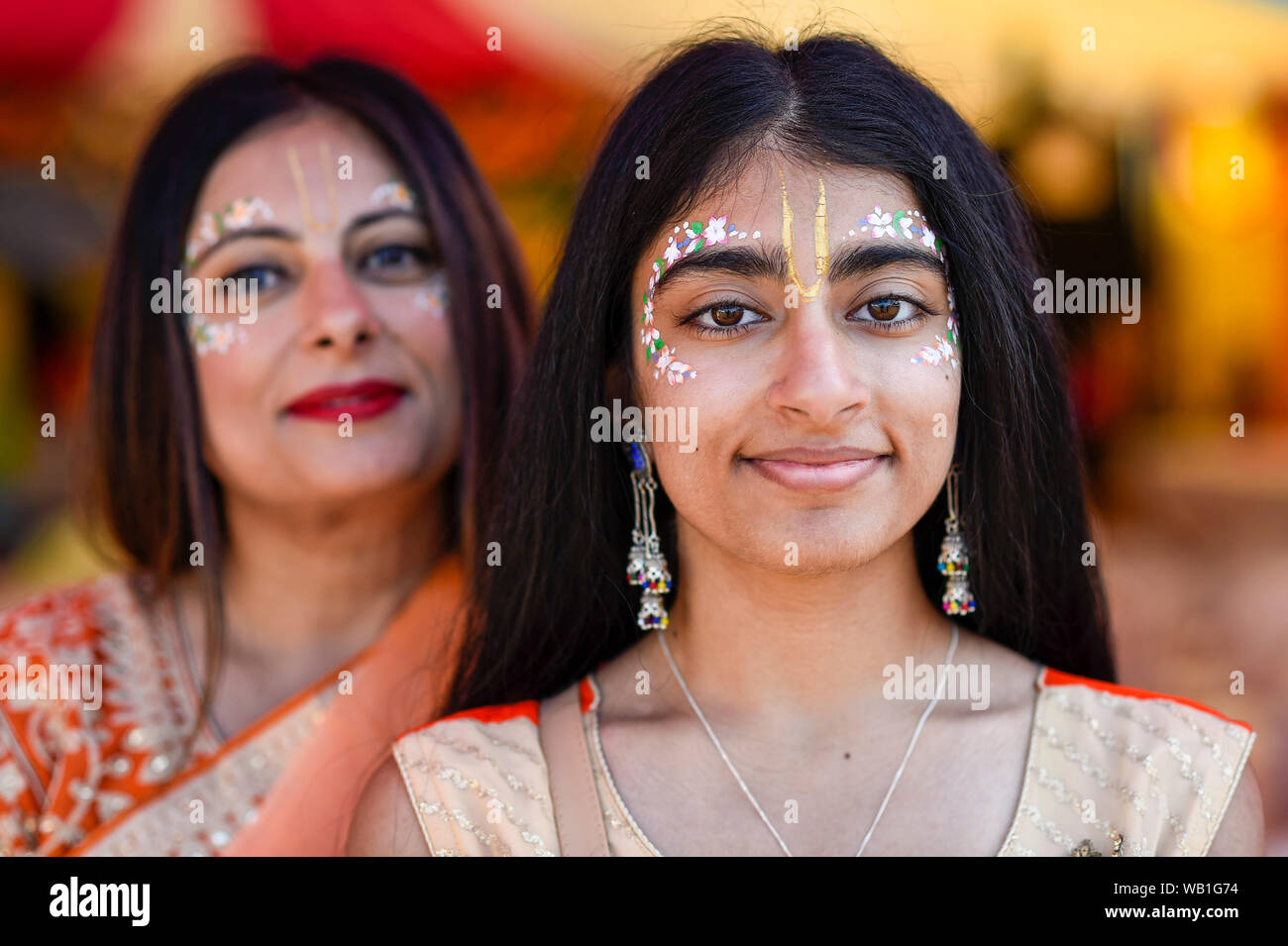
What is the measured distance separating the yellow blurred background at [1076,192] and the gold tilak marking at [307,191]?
4.27 feet

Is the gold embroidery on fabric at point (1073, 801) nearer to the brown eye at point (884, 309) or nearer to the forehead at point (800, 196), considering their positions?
the brown eye at point (884, 309)

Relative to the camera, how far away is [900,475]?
1.89 meters

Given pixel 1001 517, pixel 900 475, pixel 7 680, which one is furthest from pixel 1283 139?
pixel 7 680

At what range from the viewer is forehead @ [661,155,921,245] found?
1.90m

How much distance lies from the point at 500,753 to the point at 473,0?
12.0 feet

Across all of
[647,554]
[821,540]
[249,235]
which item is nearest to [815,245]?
[821,540]

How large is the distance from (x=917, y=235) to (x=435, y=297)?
4.26 ft

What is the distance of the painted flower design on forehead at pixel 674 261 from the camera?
1934 millimetres

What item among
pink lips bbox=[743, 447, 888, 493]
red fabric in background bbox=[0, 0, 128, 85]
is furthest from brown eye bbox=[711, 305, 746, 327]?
red fabric in background bbox=[0, 0, 128, 85]

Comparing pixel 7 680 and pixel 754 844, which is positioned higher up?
pixel 7 680

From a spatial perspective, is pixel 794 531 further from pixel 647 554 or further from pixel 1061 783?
pixel 1061 783

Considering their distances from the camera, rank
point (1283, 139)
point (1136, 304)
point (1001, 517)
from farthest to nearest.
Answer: point (1136, 304)
point (1283, 139)
point (1001, 517)

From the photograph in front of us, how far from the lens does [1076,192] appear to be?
534cm

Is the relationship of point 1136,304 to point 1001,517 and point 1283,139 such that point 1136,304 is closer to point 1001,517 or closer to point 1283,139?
point 1283,139
